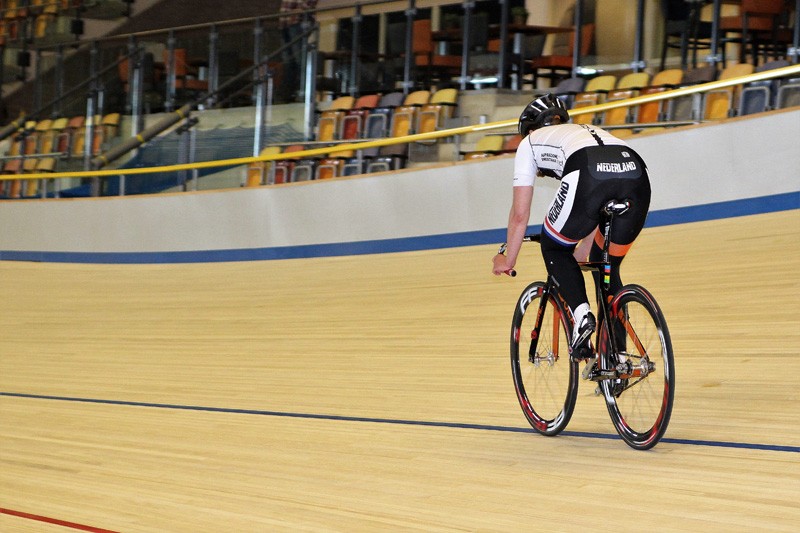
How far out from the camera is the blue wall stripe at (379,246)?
661cm

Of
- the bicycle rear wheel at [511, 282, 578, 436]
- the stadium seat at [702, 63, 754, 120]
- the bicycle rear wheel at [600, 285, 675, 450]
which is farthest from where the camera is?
the stadium seat at [702, 63, 754, 120]

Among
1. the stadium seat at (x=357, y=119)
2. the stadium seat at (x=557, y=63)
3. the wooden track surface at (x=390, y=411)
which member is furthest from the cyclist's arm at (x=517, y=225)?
the stadium seat at (x=557, y=63)

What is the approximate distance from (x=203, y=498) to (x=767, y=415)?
171 cm

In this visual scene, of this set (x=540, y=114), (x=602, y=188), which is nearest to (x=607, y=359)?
(x=602, y=188)

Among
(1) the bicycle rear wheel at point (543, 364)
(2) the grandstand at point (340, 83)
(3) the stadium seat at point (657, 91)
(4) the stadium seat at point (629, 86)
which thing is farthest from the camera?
(2) the grandstand at point (340, 83)

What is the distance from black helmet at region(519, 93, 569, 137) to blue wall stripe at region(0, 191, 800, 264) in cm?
367

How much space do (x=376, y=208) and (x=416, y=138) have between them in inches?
27.6

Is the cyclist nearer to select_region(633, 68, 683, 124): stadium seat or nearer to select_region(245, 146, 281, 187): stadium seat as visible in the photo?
select_region(633, 68, 683, 124): stadium seat

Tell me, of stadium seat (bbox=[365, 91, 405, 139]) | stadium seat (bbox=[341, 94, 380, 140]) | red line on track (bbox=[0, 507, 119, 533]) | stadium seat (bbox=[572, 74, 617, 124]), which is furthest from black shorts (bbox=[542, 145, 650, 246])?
stadium seat (bbox=[365, 91, 405, 139])

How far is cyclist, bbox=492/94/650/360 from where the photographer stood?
3.02 metres

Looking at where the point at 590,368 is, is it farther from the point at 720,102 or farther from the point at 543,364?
the point at 720,102

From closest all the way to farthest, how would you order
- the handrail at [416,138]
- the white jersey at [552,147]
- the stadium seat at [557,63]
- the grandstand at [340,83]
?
the white jersey at [552,147], the handrail at [416,138], the grandstand at [340,83], the stadium seat at [557,63]

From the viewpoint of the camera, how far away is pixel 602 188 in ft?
9.87

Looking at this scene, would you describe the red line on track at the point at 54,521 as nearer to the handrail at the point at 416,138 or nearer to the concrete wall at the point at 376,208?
the handrail at the point at 416,138
